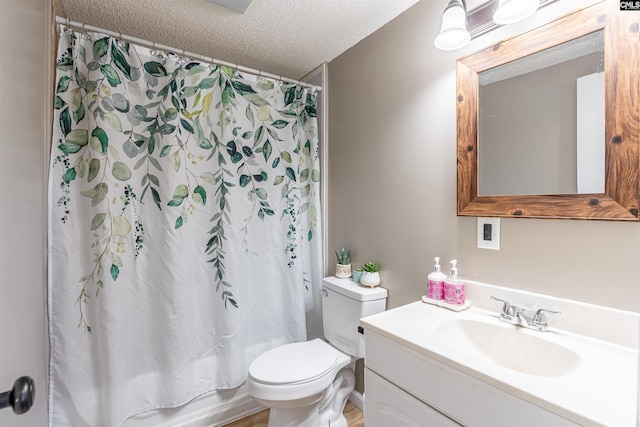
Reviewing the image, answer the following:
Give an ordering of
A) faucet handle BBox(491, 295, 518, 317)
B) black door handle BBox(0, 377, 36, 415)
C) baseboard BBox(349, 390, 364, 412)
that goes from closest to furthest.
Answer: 1. black door handle BBox(0, 377, 36, 415)
2. faucet handle BBox(491, 295, 518, 317)
3. baseboard BBox(349, 390, 364, 412)

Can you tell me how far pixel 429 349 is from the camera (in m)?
0.85

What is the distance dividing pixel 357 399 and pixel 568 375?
1335 millimetres

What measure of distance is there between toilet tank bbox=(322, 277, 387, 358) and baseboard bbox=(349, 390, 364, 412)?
1.27 feet

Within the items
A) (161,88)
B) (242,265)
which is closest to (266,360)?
(242,265)

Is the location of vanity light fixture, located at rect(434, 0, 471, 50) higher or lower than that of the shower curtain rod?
lower

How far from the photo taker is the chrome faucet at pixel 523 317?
964mm

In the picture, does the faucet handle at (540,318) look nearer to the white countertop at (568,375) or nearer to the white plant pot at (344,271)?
the white countertop at (568,375)

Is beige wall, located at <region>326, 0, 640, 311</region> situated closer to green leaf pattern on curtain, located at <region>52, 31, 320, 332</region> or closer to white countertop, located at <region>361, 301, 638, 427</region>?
white countertop, located at <region>361, 301, 638, 427</region>

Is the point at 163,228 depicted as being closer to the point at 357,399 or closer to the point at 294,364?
A: the point at 294,364

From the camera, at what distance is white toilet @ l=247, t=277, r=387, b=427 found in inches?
51.6

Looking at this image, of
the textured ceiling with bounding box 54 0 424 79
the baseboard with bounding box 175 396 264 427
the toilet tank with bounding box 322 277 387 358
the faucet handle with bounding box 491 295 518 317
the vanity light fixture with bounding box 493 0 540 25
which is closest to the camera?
the vanity light fixture with bounding box 493 0 540 25

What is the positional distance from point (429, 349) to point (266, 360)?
0.92m

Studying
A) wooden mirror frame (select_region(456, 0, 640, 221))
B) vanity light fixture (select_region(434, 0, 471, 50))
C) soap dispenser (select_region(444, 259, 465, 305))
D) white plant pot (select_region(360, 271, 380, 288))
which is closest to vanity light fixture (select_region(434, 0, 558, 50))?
vanity light fixture (select_region(434, 0, 471, 50))

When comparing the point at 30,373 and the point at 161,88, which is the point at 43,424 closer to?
the point at 30,373
